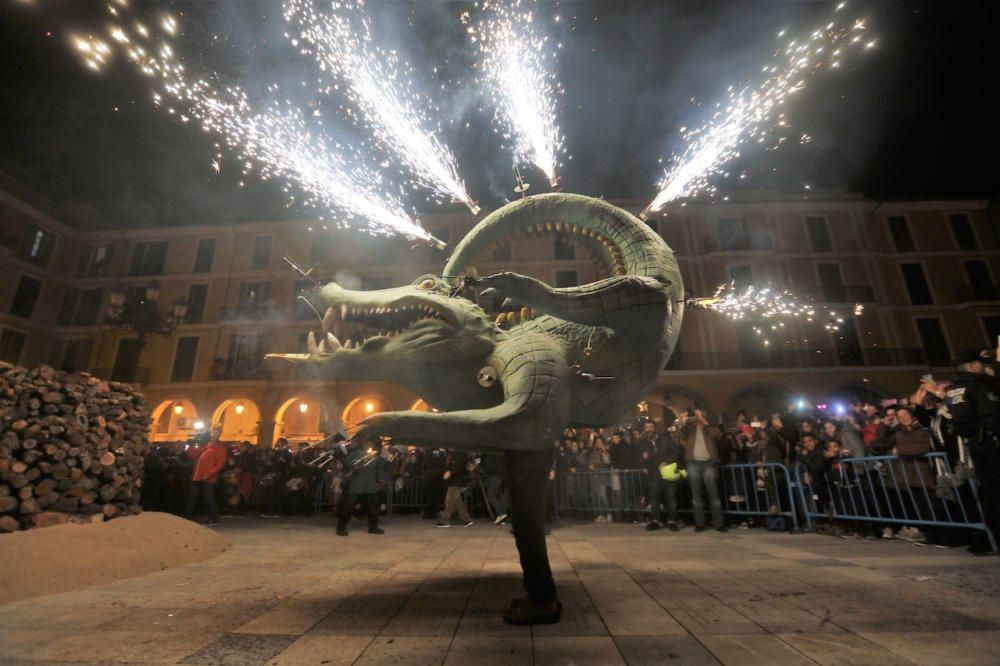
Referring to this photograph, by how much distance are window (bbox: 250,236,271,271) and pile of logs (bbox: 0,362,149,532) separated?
23159mm

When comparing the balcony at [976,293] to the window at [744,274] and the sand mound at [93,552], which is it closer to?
the window at [744,274]

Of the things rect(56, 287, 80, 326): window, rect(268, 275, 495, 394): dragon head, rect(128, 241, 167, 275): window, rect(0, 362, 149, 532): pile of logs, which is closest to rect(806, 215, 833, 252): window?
rect(268, 275, 495, 394): dragon head

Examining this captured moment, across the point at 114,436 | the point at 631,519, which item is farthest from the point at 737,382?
the point at 114,436

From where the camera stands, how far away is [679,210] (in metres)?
27.6

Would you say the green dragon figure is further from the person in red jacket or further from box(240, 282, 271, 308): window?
box(240, 282, 271, 308): window

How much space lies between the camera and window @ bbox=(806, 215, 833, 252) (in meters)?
27.0

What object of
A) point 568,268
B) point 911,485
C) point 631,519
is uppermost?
point 568,268

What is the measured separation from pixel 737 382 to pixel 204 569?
79.9 ft

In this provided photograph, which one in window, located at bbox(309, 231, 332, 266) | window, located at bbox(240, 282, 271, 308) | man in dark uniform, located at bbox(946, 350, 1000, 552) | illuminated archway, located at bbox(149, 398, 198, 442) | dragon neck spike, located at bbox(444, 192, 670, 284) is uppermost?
window, located at bbox(309, 231, 332, 266)

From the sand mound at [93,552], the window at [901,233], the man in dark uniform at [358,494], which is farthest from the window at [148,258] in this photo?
the window at [901,233]

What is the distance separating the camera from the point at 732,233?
2719cm

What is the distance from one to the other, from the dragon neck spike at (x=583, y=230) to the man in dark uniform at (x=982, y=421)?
377 cm

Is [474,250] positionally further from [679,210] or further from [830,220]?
[830,220]

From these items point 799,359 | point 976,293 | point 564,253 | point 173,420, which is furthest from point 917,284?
point 173,420
